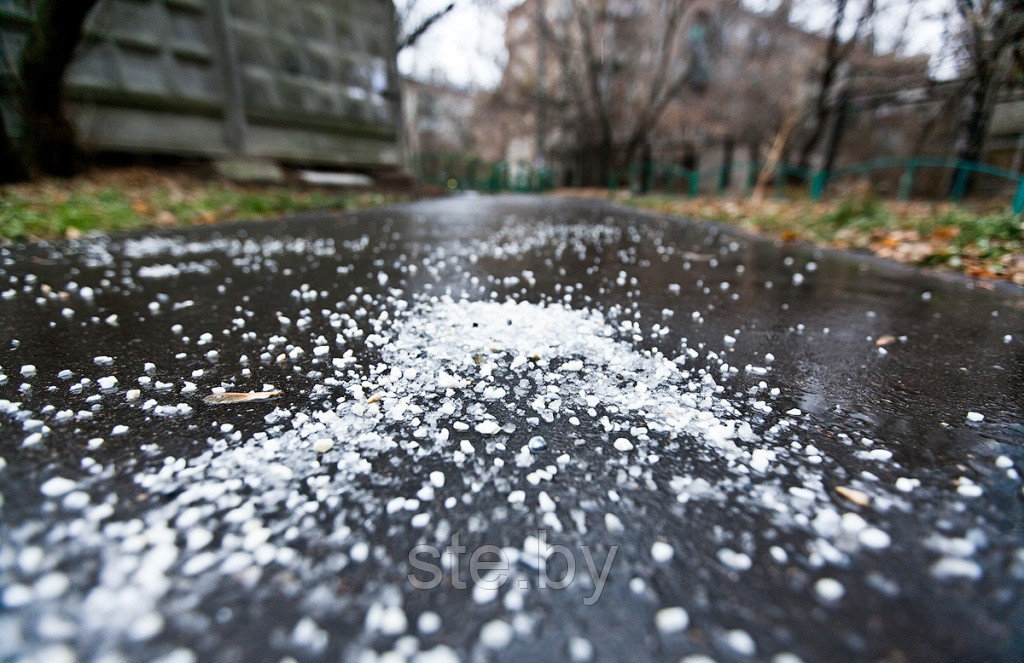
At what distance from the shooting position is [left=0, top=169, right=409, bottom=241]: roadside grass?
3.97 meters

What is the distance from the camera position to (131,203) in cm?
514

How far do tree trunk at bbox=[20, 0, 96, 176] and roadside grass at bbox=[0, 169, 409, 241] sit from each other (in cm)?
28

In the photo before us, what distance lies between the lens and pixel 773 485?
1.03 m

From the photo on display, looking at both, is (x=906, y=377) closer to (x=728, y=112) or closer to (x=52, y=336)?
(x=52, y=336)

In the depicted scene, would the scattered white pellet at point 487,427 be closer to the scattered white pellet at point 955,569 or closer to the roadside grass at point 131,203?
the scattered white pellet at point 955,569

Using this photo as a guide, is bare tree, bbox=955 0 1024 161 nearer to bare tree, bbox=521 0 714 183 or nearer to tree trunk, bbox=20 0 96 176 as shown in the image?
bare tree, bbox=521 0 714 183

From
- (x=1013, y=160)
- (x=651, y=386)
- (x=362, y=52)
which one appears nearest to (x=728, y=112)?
(x=1013, y=160)

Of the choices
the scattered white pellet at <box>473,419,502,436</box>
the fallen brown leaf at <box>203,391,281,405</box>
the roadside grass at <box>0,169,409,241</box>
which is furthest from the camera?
the roadside grass at <box>0,169,409,241</box>

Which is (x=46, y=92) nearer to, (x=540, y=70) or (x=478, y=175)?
(x=540, y=70)

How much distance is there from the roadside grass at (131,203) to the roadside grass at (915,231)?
615 cm

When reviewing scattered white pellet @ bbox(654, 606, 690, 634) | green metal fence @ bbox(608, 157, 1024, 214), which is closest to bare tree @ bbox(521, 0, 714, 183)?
green metal fence @ bbox(608, 157, 1024, 214)

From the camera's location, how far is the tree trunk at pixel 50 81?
14.5 feet

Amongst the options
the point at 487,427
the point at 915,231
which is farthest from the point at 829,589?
the point at 915,231

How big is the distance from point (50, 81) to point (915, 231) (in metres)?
8.81
